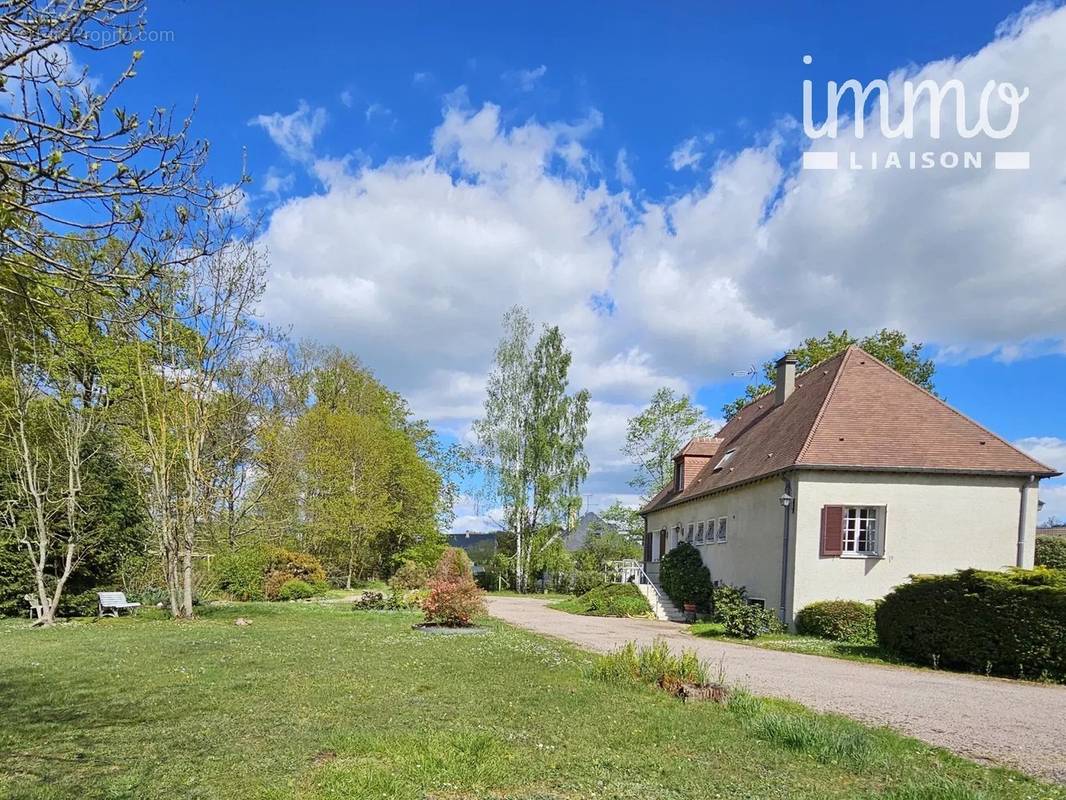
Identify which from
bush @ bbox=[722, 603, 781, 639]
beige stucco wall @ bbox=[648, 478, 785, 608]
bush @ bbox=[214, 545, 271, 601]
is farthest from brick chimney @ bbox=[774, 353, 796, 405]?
bush @ bbox=[214, 545, 271, 601]

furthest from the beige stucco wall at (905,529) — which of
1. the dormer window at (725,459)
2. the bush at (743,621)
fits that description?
the dormer window at (725,459)

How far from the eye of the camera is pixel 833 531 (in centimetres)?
1769

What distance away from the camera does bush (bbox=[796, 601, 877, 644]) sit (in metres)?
16.3

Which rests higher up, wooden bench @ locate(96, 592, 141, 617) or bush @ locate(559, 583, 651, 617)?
wooden bench @ locate(96, 592, 141, 617)

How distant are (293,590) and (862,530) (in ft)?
67.6

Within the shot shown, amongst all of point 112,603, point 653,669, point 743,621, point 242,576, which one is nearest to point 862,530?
point 743,621

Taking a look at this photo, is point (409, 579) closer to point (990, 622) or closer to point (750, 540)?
point (750, 540)

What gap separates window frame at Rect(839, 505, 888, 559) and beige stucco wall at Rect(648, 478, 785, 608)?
5.22 ft

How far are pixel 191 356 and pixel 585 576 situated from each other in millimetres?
22134

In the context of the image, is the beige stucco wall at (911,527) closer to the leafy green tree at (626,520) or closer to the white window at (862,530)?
the white window at (862,530)

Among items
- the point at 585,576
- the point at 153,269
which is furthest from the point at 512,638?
the point at 585,576

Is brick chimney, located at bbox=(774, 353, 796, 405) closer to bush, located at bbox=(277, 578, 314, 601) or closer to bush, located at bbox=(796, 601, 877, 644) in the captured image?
bush, located at bbox=(796, 601, 877, 644)

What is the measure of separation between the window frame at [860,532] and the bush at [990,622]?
426 cm

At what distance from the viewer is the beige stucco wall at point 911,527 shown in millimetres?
17719
